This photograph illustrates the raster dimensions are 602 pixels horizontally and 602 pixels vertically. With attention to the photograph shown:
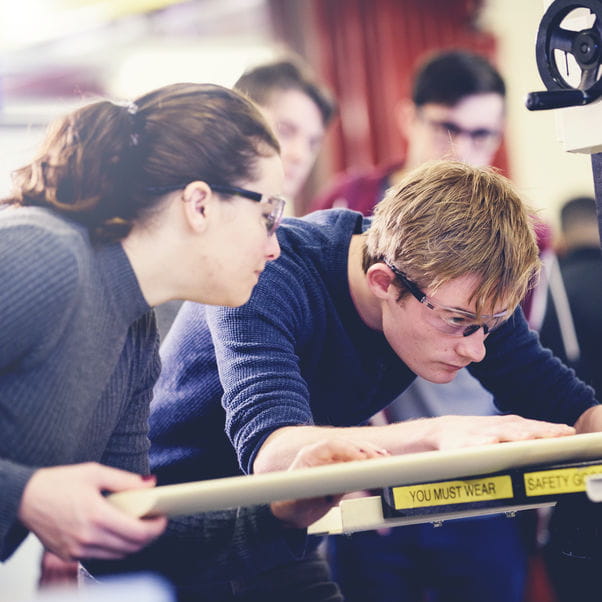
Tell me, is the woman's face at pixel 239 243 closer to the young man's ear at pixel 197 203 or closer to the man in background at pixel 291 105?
the young man's ear at pixel 197 203

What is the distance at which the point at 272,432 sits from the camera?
1.26 meters

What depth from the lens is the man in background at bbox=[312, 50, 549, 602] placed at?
6.76 feet

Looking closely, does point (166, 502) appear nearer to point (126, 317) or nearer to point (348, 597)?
point (126, 317)

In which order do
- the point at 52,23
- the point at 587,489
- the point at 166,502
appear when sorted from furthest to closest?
1. the point at 52,23
2. the point at 587,489
3. the point at 166,502

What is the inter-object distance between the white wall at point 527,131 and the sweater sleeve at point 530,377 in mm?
2293

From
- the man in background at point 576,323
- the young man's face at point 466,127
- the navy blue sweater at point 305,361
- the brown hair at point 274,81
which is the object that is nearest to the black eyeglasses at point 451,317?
the navy blue sweater at point 305,361

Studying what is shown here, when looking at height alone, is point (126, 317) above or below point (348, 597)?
above

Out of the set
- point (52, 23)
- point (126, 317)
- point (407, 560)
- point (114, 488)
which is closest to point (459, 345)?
point (126, 317)

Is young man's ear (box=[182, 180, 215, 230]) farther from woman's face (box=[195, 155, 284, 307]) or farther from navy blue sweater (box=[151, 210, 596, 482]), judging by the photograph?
navy blue sweater (box=[151, 210, 596, 482])

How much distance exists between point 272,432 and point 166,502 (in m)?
0.30

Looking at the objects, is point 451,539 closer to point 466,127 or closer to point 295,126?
point 466,127

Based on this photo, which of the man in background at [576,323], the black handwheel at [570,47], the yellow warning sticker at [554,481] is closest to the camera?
the yellow warning sticker at [554,481]

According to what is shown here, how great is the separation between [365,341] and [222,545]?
414 mm

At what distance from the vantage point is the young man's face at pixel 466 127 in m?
2.36
